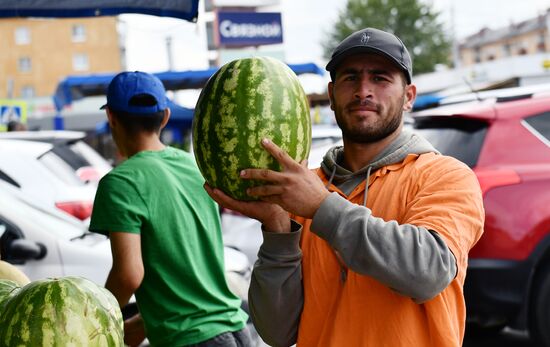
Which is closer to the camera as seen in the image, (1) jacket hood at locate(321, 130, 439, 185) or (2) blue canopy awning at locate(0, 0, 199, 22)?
(1) jacket hood at locate(321, 130, 439, 185)

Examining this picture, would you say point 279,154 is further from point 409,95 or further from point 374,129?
point 409,95

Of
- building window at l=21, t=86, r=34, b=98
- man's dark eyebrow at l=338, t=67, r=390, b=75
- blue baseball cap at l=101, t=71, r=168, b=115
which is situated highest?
man's dark eyebrow at l=338, t=67, r=390, b=75

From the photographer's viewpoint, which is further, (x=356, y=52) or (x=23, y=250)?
(x=23, y=250)

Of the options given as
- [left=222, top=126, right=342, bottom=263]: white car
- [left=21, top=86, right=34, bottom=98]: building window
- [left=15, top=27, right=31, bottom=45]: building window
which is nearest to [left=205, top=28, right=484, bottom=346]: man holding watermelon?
[left=222, top=126, right=342, bottom=263]: white car

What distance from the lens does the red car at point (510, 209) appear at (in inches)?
210

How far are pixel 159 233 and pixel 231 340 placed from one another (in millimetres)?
563

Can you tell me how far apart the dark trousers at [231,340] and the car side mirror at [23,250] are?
2.20m

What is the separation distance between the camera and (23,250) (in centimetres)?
489

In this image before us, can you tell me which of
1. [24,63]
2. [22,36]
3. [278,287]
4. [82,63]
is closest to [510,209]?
[278,287]

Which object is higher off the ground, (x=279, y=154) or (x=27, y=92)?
(x=279, y=154)

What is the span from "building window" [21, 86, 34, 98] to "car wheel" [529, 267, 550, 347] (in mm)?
64890

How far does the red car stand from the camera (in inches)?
210

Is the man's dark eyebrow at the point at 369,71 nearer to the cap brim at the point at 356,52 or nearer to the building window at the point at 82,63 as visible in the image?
the cap brim at the point at 356,52

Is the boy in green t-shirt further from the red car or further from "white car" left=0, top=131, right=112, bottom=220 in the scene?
"white car" left=0, top=131, right=112, bottom=220
